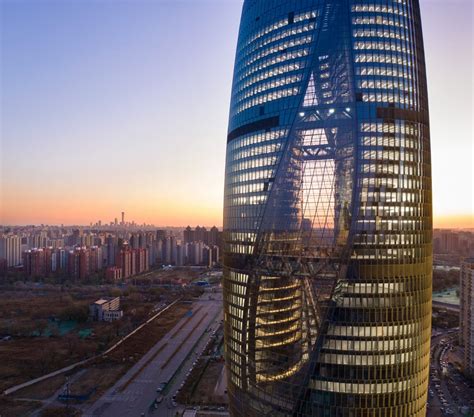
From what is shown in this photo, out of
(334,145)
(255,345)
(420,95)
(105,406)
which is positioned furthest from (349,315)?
(105,406)

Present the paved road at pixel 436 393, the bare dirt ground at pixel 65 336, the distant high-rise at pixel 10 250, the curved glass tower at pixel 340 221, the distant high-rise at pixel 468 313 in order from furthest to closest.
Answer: the distant high-rise at pixel 10 250 < the distant high-rise at pixel 468 313 < the bare dirt ground at pixel 65 336 < the paved road at pixel 436 393 < the curved glass tower at pixel 340 221

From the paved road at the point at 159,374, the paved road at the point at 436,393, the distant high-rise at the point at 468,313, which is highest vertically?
the distant high-rise at the point at 468,313

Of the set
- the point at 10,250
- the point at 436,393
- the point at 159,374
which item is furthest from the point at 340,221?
the point at 10,250

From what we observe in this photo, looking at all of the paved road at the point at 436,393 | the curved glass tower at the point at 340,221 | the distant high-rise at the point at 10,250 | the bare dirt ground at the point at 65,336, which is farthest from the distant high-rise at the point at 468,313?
the distant high-rise at the point at 10,250

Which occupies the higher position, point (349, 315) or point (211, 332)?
point (349, 315)

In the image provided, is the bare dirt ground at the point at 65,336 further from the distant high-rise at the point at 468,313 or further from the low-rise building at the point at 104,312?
the distant high-rise at the point at 468,313

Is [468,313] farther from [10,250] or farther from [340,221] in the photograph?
[10,250]

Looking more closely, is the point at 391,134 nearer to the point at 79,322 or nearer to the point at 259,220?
the point at 259,220
